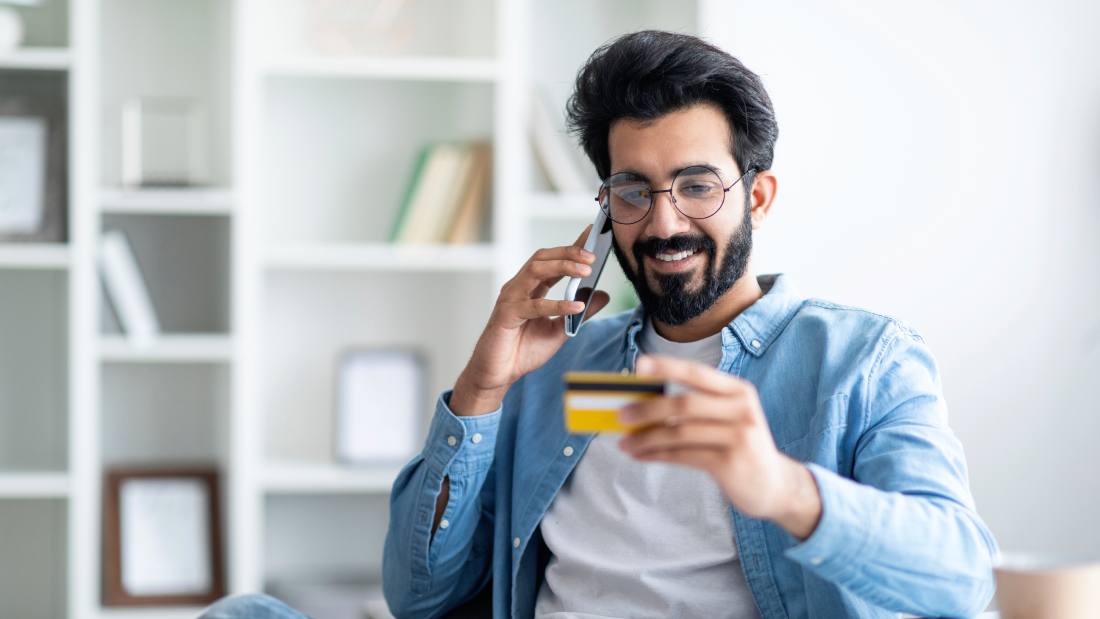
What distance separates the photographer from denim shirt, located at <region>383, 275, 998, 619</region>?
1163 mm

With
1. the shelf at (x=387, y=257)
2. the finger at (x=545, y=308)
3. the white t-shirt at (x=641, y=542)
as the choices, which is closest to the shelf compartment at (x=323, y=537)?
the shelf at (x=387, y=257)

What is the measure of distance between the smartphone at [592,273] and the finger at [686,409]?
543 mm

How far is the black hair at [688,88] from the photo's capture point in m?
1.55

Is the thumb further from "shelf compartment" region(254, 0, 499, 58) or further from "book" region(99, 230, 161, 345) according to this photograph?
"book" region(99, 230, 161, 345)

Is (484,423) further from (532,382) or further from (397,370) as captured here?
(397,370)

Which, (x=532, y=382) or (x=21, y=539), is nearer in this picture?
(x=532, y=382)

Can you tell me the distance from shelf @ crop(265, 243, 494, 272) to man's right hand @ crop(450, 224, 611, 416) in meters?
1.12

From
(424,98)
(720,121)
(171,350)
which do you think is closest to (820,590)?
(720,121)

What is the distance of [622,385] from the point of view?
101 centimetres

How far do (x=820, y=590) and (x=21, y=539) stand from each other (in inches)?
88.0

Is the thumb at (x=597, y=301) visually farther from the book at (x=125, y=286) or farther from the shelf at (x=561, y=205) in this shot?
the book at (x=125, y=286)

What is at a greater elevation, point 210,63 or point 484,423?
point 210,63

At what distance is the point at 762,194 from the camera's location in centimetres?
163

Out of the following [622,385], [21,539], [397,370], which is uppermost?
[622,385]
